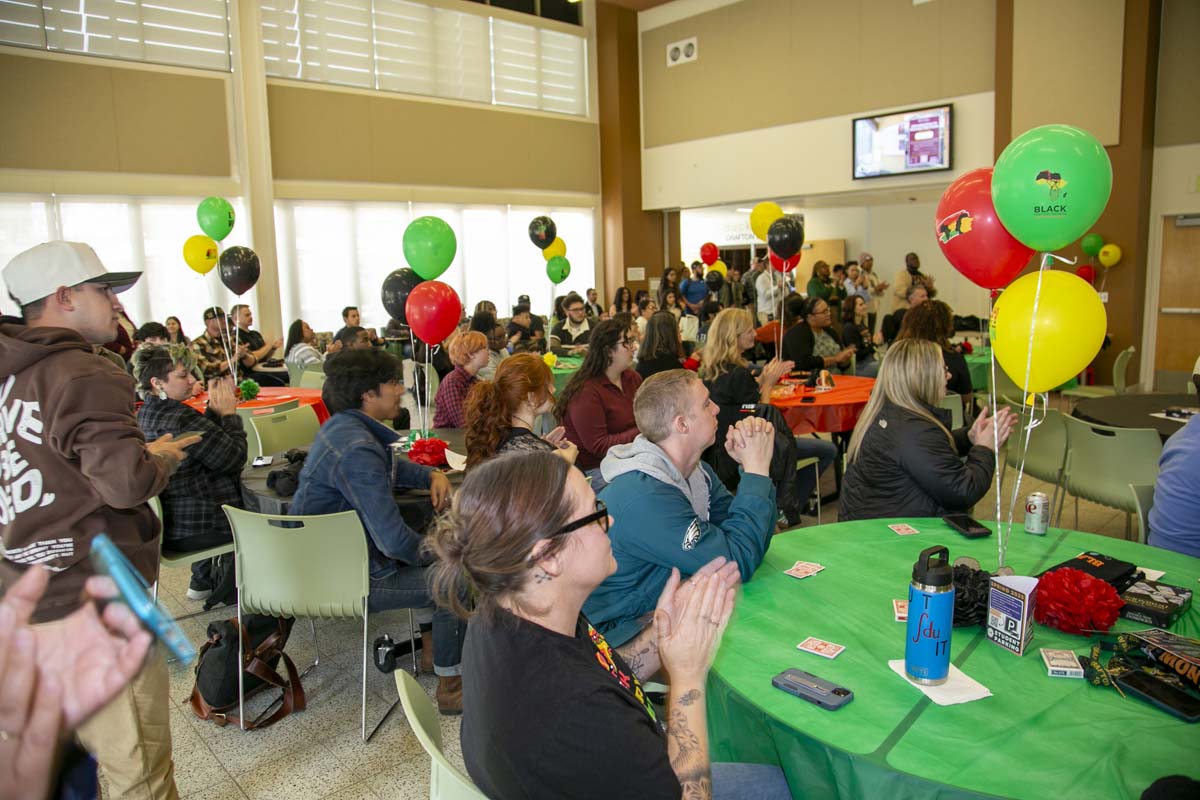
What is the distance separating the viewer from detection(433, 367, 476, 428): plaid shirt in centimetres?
477

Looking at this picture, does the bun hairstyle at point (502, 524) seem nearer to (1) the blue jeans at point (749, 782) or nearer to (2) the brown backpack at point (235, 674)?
(1) the blue jeans at point (749, 782)

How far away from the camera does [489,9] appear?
504 inches

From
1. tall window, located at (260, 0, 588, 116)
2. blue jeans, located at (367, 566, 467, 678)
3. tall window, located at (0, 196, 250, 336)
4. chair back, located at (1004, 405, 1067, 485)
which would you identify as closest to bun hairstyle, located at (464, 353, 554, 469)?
blue jeans, located at (367, 566, 467, 678)

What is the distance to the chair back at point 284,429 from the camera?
15.0ft

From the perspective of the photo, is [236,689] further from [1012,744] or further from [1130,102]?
[1130,102]

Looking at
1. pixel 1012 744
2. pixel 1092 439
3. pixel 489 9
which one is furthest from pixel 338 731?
pixel 489 9

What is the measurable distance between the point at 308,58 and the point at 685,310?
6.52 meters

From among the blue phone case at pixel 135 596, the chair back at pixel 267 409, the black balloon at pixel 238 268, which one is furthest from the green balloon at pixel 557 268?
the blue phone case at pixel 135 596

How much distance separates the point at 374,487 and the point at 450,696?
0.91m

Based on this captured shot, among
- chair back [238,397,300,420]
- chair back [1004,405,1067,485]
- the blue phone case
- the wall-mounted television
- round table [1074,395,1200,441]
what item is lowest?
chair back [1004,405,1067,485]

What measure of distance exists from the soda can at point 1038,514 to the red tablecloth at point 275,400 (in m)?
4.15

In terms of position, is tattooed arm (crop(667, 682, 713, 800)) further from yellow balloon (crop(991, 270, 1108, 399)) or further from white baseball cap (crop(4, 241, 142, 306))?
white baseball cap (crop(4, 241, 142, 306))

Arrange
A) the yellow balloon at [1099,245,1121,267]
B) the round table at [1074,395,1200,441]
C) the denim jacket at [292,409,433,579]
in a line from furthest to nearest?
1. the yellow balloon at [1099,245,1121,267]
2. the round table at [1074,395,1200,441]
3. the denim jacket at [292,409,433,579]

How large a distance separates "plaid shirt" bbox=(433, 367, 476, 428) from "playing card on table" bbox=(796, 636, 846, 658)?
10.6 feet
